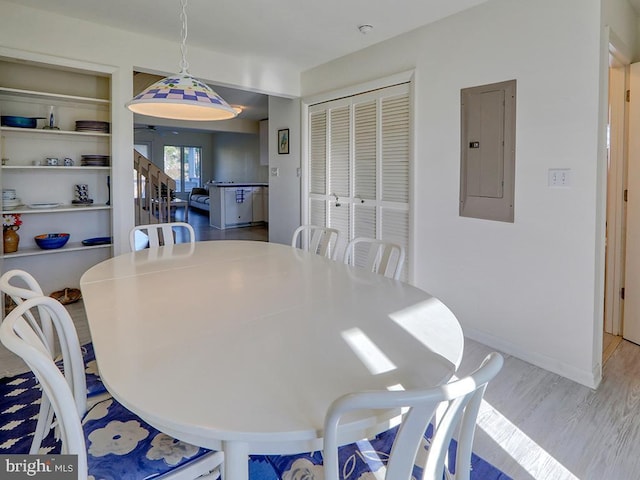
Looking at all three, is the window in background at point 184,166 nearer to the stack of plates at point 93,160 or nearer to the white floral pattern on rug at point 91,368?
the stack of plates at point 93,160

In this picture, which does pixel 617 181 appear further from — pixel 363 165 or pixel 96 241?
pixel 96 241

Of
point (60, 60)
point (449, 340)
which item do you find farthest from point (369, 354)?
point (60, 60)

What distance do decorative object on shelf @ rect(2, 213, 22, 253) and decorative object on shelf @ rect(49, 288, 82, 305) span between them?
0.50 metres

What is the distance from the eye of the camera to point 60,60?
119 inches

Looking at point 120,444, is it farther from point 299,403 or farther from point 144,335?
point 299,403

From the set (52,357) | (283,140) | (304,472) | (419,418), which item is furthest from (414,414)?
(283,140)

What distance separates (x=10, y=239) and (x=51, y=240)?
0.91 ft

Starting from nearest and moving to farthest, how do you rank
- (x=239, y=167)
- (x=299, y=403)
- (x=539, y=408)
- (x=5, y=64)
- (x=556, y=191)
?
(x=299, y=403), (x=539, y=408), (x=556, y=191), (x=5, y=64), (x=239, y=167)

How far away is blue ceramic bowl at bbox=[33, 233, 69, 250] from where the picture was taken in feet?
11.0

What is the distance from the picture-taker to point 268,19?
118 inches

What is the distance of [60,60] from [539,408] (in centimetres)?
391

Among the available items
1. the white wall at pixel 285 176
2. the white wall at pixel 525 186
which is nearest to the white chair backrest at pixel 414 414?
the white wall at pixel 525 186

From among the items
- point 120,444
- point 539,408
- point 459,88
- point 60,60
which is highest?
point 60,60

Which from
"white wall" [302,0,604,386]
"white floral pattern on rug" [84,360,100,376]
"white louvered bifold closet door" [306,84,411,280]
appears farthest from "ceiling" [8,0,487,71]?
"white floral pattern on rug" [84,360,100,376]
